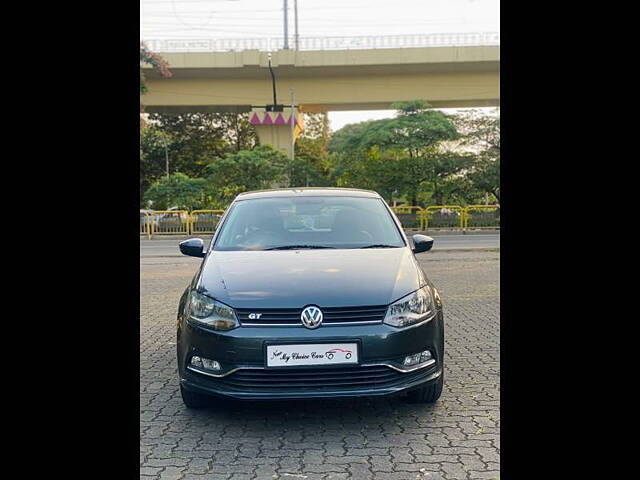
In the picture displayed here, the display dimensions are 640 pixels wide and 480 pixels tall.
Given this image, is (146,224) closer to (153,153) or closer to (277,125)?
(277,125)

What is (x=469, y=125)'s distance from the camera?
93.9ft

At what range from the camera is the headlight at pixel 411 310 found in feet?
12.1

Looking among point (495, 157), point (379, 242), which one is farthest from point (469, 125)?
point (379, 242)

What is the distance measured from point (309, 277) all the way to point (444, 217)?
22.6m

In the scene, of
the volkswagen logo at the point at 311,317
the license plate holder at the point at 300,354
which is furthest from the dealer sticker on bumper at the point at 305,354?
the volkswagen logo at the point at 311,317

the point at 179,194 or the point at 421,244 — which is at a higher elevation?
the point at 179,194

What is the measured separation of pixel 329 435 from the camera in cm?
373

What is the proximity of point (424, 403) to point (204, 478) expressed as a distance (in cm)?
176

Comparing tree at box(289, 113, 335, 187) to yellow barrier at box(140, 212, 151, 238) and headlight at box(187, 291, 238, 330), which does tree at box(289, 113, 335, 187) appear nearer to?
yellow barrier at box(140, 212, 151, 238)

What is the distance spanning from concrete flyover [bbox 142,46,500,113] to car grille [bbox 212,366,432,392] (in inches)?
1066

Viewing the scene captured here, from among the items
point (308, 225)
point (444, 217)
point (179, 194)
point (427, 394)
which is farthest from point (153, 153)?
point (427, 394)

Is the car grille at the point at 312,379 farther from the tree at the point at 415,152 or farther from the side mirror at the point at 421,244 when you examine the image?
the tree at the point at 415,152
